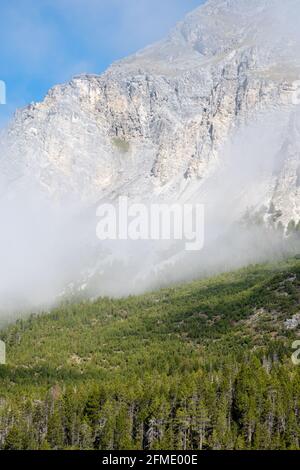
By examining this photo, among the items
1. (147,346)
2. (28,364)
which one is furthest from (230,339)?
(28,364)

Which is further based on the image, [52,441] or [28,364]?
[28,364]

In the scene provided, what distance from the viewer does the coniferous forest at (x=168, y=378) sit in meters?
95.2

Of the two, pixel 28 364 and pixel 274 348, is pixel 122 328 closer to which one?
pixel 28 364

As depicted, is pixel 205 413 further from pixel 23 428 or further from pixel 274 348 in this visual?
pixel 274 348

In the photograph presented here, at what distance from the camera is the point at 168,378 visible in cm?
12331

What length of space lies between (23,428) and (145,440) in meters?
18.8

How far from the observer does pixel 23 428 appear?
10081 cm

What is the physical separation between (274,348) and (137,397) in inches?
1788

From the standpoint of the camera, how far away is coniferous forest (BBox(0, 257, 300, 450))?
95.2 m
